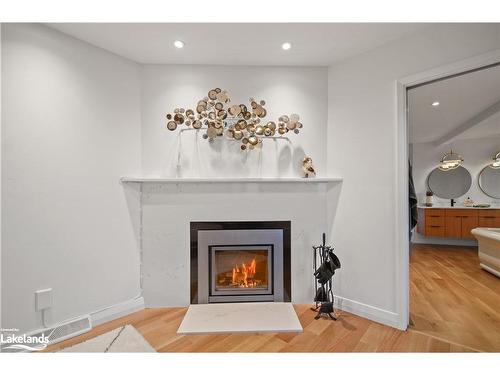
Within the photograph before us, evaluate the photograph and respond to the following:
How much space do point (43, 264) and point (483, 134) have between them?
7.10 m

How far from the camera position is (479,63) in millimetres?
1444

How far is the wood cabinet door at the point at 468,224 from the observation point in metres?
4.45

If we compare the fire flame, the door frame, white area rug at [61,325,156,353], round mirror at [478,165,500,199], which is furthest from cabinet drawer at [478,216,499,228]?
white area rug at [61,325,156,353]

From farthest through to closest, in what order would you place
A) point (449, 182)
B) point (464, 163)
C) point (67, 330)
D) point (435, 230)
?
point (449, 182), point (464, 163), point (435, 230), point (67, 330)

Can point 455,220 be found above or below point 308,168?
below

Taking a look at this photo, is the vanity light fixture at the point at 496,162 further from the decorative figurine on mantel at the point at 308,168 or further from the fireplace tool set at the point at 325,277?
the fireplace tool set at the point at 325,277

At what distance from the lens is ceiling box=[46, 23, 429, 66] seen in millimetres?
1628

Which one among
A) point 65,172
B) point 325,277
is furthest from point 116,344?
point 325,277

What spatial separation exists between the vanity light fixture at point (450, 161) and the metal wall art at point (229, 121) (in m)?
4.72

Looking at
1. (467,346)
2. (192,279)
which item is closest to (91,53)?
(192,279)

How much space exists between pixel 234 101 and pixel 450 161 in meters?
5.23

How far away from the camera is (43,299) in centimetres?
159

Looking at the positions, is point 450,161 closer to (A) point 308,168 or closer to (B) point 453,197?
(B) point 453,197

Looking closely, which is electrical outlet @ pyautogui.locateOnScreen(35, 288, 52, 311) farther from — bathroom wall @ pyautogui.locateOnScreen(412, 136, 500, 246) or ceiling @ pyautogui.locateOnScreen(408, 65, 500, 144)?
bathroom wall @ pyautogui.locateOnScreen(412, 136, 500, 246)
